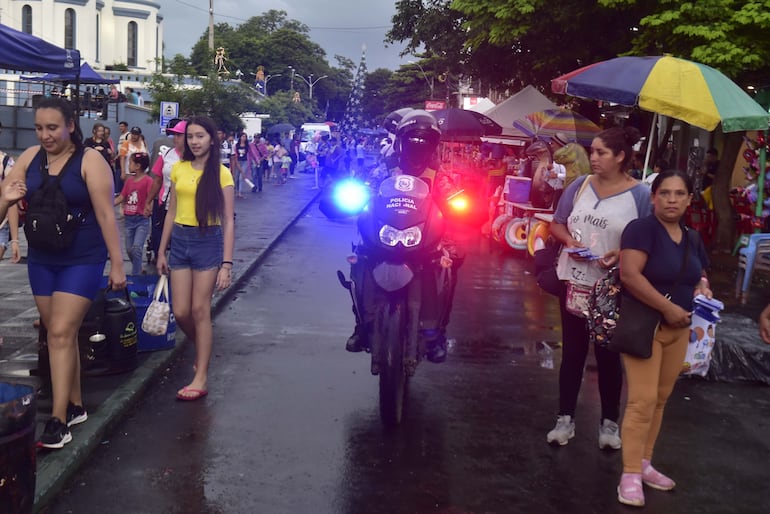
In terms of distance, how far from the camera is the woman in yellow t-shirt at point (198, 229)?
5.99 meters

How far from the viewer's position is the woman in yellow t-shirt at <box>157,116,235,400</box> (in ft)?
19.7

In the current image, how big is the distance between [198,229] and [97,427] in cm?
149

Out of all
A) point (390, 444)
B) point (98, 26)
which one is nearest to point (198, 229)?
point (390, 444)

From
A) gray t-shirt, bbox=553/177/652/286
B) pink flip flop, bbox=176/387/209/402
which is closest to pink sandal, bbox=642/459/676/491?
gray t-shirt, bbox=553/177/652/286

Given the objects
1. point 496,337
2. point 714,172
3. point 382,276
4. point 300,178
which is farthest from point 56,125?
point 300,178

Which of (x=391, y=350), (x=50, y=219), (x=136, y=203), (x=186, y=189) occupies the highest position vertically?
(x=186, y=189)

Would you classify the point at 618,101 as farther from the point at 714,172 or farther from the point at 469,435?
the point at 714,172

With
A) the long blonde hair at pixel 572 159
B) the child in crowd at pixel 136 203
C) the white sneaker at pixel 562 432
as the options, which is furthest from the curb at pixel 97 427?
the long blonde hair at pixel 572 159

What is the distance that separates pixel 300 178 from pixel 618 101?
32.1 m

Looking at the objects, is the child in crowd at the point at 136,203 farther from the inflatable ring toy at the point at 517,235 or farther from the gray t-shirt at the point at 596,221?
the inflatable ring toy at the point at 517,235

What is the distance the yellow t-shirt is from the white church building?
215 feet

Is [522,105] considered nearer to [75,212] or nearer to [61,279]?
[75,212]

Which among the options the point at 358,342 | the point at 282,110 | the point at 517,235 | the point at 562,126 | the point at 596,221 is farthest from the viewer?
the point at 282,110

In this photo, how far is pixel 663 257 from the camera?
453 cm
